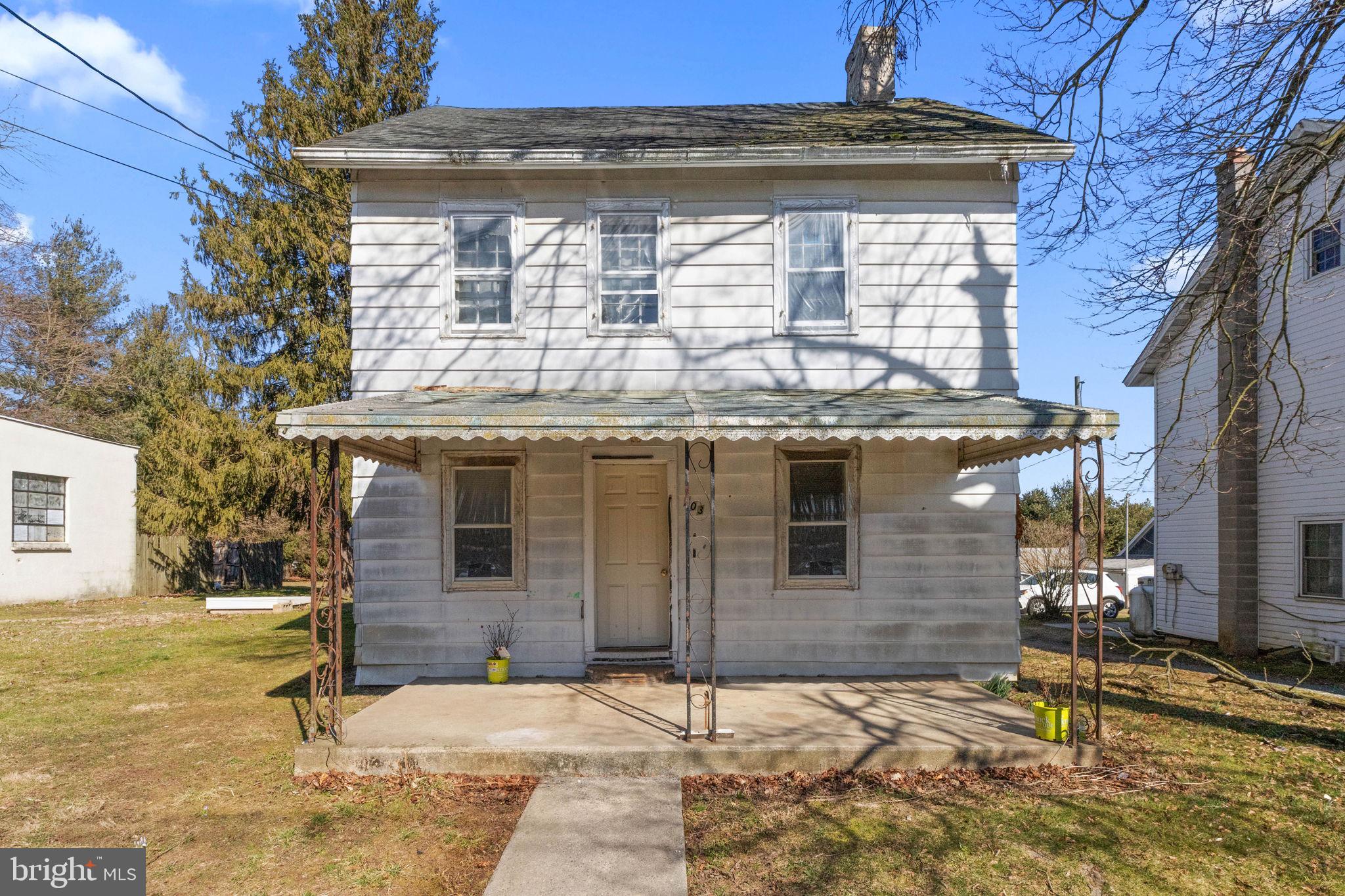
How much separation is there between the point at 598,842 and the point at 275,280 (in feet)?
57.2

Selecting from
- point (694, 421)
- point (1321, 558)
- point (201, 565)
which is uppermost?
point (694, 421)

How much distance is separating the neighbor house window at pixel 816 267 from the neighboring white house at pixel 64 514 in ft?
53.8

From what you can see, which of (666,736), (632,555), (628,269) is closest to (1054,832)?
(666,736)

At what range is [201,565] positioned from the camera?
65.1 ft

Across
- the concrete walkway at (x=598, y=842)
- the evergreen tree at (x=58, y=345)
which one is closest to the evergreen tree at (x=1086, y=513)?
the concrete walkway at (x=598, y=842)

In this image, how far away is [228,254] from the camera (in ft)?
57.8

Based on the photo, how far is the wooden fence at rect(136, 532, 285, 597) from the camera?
1866 cm

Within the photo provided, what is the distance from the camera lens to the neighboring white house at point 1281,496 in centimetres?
1064

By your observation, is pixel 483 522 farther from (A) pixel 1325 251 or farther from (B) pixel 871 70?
(A) pixel 1325 251

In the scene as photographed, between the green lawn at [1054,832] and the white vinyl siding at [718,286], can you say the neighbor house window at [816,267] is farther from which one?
the green lawn at [1054,832]

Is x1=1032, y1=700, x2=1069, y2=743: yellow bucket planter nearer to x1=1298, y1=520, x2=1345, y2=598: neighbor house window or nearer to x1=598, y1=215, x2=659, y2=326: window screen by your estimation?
x1=598, y1=215, x2=659, y2=326: window screen

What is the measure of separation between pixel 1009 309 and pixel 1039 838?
5492 millimetres

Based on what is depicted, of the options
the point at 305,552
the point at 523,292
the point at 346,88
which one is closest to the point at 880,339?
the point at 523,292

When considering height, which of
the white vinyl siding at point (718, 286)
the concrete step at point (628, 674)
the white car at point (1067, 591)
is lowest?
the white car at point (1067, 591)
